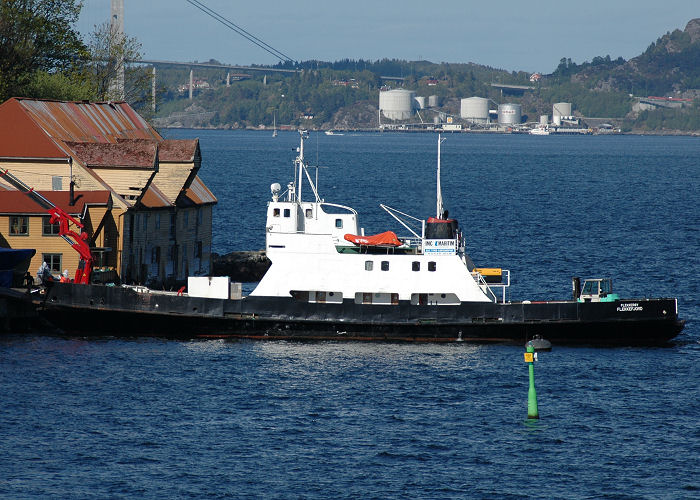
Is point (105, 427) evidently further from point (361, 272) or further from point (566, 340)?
point (566, 340)

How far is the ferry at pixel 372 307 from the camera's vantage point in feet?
166

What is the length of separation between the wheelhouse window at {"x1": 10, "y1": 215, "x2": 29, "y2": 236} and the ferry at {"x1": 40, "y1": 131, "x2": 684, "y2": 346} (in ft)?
17.0

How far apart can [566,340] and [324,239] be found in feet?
40.6

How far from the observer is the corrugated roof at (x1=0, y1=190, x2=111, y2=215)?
5500 centimetres

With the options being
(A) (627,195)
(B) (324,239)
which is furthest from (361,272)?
(A) (627,195)

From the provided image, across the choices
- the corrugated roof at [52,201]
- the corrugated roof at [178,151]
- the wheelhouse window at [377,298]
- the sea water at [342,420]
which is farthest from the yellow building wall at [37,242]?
the wheelhouse window at [377,298]

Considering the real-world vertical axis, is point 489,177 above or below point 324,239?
above

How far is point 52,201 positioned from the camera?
2190 inches

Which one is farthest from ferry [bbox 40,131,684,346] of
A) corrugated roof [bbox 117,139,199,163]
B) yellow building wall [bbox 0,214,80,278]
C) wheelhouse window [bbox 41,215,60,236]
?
corrugated roof [bbox 117,139,199,163]

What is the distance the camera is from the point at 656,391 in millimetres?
43188

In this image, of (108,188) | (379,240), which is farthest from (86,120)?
(379,240)

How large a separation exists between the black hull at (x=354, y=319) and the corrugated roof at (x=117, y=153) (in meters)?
9.15

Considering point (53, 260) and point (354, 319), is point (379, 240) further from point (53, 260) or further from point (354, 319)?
point (53, 260)

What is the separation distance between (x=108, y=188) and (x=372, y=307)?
16.3m
